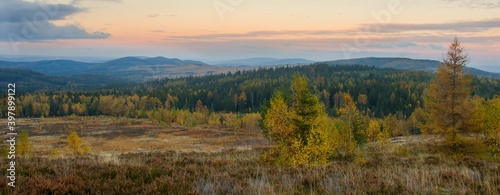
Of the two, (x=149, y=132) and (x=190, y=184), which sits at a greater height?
(x=190, y=184)

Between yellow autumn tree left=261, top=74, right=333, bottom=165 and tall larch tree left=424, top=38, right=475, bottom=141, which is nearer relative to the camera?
yellow autumn tree left=261, top=74, right=333, bottom=165

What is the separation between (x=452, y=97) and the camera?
80.6 feet

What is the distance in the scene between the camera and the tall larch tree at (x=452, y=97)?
24172mm

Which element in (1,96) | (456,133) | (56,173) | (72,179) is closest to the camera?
(72,179)

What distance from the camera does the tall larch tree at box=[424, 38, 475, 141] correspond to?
79.3 feet

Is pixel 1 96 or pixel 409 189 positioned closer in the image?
pixel 409 189

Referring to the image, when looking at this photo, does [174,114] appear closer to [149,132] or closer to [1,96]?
[149,132]

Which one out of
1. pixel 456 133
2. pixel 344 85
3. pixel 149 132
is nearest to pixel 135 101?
pixel 149 132

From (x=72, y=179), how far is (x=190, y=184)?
294cm

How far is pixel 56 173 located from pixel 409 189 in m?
9.53

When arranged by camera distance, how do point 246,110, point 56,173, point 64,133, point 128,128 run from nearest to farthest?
point 56,173
point 64,133
point 128,128
point 246,110

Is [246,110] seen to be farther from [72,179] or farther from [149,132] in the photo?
[72,179]

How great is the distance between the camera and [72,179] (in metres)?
8.30

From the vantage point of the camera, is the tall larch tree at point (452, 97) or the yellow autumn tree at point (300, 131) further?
the tall larch tree at point (452, 97)
